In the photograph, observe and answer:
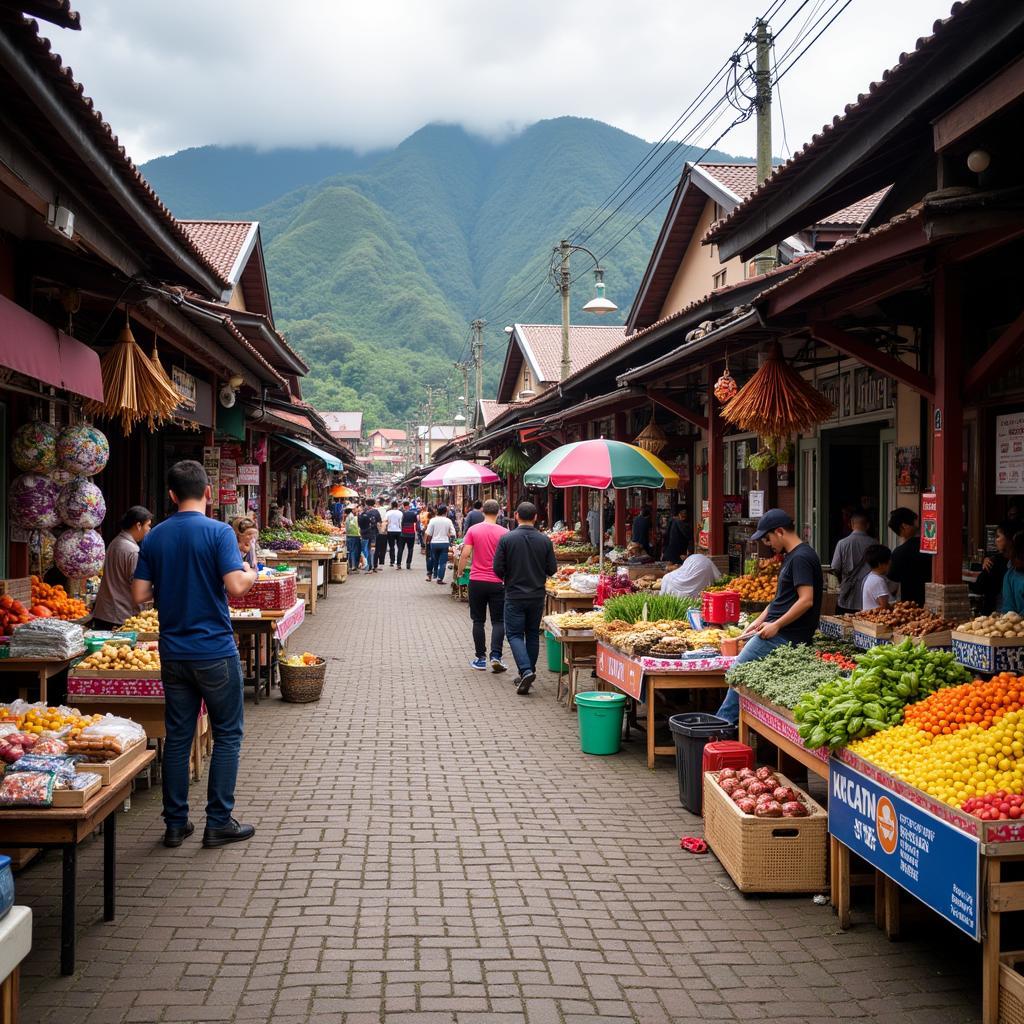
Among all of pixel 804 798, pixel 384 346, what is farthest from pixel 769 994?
pixel 384 346

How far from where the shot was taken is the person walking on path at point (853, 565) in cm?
984

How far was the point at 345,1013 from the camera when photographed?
3.82 metres

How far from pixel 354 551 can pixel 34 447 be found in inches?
897

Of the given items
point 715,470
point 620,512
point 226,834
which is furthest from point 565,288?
point 226,834

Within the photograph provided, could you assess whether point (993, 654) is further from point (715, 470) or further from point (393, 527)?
point (393, 527)

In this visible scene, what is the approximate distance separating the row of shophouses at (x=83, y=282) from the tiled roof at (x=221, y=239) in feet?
26.8

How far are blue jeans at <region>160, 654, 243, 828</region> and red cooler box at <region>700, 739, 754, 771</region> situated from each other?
115 inches

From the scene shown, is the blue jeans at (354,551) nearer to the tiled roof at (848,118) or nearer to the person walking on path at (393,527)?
the person walking on path at (393,527)

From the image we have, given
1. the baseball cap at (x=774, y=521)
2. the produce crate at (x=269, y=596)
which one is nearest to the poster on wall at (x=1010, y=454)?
the baseball cap at (x=774, y=521)

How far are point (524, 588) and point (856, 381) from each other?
15.8ft

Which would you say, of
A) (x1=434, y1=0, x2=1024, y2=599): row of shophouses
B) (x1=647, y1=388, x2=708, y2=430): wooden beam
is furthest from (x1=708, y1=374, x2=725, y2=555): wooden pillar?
(x1=647, y1=388, x2=708, y2=430): wooden beam

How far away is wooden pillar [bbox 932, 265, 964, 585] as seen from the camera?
6469 millimetres

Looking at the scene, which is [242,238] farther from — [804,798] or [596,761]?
[804,798]

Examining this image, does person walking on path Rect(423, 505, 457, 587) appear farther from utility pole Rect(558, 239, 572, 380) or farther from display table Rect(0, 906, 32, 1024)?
display table Rect(0, 906, 32, 1024)
